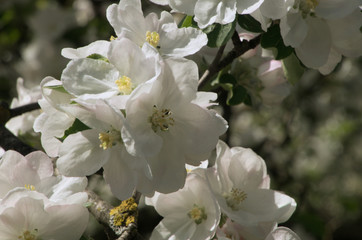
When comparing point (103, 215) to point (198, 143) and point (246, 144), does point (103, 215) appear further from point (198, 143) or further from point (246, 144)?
point (246, 144)

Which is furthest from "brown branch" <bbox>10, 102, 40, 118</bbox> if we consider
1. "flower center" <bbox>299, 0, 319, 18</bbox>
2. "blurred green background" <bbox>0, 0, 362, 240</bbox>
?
"blurred green background" <bbox>0, 0, 362, 240</bbox>

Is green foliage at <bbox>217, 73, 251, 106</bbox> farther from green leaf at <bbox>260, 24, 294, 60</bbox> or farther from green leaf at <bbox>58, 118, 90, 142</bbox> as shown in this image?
green leaf at <bbox>58, 118, 90, 142</bbox>

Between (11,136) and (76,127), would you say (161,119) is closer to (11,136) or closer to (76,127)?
(76,127)

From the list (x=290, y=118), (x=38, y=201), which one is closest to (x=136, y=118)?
(x=38, y=201)

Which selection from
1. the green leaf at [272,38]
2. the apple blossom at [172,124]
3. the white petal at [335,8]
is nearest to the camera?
the apple blossom at [172,124]

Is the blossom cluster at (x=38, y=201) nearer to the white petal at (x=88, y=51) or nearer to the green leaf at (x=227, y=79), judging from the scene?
the white petal at (x=88, y=51)

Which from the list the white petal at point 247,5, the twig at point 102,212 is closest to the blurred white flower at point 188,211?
the twig at point 102,212
